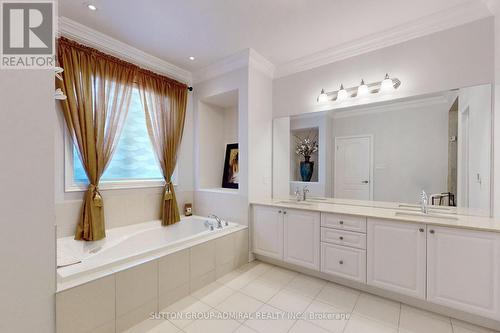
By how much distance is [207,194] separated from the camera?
3.30 meters

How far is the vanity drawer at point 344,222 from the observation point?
7.04 ft

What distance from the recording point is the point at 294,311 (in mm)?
1910

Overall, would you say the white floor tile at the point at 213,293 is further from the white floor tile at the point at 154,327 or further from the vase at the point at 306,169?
the vase at the point at 306,169

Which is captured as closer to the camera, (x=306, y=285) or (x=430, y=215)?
(x=430, y=215)

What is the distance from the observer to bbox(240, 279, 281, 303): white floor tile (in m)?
2.12

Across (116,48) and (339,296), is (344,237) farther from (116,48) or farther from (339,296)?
(116,48)

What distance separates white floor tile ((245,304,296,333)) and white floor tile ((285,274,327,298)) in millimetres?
402

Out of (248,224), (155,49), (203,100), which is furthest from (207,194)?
(155,49)

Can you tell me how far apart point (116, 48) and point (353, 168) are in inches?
120

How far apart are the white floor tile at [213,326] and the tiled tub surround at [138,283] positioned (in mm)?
354

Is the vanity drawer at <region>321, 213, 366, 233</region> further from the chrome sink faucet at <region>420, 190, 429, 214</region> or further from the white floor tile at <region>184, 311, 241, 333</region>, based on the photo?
the white floor tile at <region>184, 311, 241, 333</region>

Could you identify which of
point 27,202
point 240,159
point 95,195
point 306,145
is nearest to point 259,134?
point 240,159

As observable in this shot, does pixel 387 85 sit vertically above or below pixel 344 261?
above

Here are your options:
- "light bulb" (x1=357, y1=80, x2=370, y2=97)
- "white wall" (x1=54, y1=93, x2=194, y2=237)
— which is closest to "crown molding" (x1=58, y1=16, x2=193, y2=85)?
"white wall" (x1=54, y1=93, x2=194, y2=237)
